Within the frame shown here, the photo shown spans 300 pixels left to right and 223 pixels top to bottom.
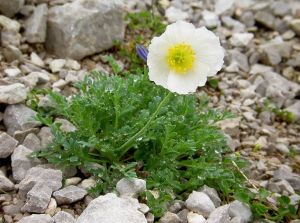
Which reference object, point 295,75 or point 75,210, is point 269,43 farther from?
point 75,210

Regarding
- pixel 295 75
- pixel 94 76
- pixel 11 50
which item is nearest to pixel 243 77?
pixel 295 75

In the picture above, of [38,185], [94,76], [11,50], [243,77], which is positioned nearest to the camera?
[38,185]

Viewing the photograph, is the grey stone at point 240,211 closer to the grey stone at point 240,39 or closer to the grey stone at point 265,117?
the grey stone at point 265,117

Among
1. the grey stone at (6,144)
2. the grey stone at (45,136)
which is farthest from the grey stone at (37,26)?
the grey stone at (6,144)

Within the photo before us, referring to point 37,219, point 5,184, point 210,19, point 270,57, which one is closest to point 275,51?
point 270,57

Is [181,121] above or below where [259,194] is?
above

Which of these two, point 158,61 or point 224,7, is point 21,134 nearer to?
point 158,61
